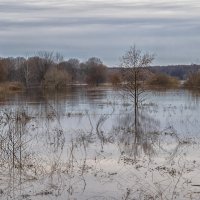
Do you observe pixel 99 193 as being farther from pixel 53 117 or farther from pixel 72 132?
pixel 53 117

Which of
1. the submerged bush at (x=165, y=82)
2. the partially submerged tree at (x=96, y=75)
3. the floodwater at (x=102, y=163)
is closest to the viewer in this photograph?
the floodwater at (x=102, y=163)

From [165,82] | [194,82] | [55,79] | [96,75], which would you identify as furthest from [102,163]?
[96,75]

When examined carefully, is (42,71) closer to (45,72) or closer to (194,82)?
(45,72)

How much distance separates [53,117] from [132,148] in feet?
32.6

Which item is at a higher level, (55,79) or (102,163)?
(55,79)

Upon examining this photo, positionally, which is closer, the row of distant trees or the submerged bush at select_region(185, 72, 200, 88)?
the submerged bush at select_region(185, 72, 200, 88)

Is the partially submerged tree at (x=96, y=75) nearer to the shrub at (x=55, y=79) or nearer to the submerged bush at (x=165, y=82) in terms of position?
the shrub at (x=55, y=79)

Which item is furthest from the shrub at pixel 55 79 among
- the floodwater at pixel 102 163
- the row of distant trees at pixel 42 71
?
the floodwater at pixel 102 163

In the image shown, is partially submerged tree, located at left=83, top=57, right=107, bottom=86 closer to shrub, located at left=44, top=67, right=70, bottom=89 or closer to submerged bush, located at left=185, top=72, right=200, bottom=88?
shrub, located at left=44, top=67, right=70, bottom=89

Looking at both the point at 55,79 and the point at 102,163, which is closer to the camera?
the point at 102,163

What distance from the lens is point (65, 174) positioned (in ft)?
30.7

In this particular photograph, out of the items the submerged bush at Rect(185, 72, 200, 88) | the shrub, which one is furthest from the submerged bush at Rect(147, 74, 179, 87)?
the shrub

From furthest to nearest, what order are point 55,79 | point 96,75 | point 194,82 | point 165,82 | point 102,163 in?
point 96,75 < point 55,79 < point 165,82 < point 194,82 < point 102,163

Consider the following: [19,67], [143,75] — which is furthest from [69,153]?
[19,67]
